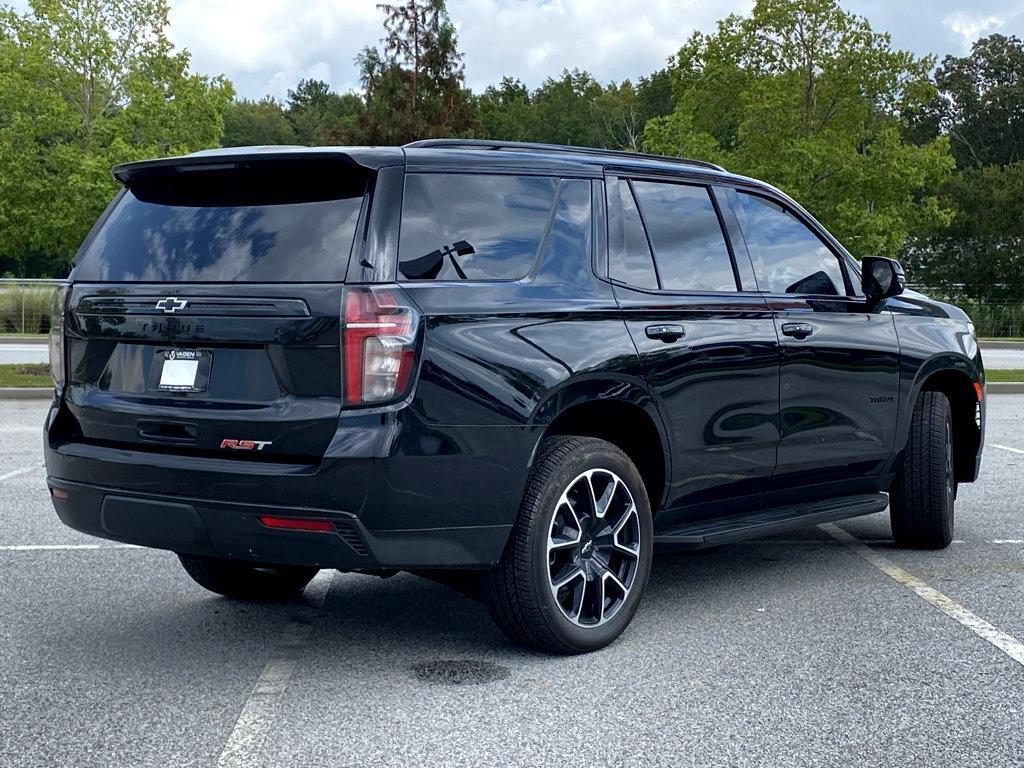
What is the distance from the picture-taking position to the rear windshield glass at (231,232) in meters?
4.54

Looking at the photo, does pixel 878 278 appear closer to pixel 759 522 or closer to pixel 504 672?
pixel 759 522

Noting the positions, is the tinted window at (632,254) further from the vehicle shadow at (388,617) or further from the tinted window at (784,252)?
the vehicle shadow at (388,617)

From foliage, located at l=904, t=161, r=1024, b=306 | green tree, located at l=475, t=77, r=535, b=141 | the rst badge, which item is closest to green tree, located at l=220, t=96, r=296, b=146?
green tree, located at l=475, t=77, r=535, b=141

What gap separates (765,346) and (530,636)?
1.75 meters

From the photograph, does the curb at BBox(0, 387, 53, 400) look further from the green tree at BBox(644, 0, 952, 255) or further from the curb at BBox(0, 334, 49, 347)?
the green tree at BBox(644, 0, 952, 255)

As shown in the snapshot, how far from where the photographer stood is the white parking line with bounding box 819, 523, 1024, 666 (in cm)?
512

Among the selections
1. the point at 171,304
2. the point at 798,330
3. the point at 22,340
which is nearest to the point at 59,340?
the point at 171,304

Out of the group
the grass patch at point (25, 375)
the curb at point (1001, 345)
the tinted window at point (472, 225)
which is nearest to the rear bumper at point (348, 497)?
the tinted window at point (472, 225)

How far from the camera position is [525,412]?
4656 mm

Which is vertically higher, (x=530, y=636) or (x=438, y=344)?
(x=438, y=344)

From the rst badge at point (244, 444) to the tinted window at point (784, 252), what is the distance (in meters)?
2.55

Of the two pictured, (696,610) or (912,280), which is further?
(912,280)

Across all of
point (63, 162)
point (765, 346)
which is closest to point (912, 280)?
point (63, 162)

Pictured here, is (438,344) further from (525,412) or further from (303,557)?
(303,557)
